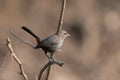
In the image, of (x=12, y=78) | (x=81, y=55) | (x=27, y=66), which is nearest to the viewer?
(x=12, y=78)

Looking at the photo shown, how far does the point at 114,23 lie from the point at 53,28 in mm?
1003

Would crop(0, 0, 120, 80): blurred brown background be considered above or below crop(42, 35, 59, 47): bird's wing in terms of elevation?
below

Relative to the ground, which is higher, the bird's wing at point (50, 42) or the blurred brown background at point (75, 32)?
the bird's wing at point (50, 42)

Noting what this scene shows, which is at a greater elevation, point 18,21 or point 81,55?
point 18,21

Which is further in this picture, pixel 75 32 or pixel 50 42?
pixel 75 32

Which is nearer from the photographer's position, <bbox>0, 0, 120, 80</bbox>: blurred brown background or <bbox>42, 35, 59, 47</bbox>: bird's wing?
<bbox>42, 35, 59, 47</bbox>: bird's wing

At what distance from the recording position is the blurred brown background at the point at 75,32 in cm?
725

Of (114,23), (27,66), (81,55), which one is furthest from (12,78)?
(114,23)

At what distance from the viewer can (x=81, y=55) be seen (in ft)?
25.6

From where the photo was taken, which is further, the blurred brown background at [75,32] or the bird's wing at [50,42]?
the blurred brown background at [75,32]

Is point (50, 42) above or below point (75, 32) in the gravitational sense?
above

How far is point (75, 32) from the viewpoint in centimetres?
766

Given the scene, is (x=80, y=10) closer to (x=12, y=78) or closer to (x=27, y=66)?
(x=27, y=66)

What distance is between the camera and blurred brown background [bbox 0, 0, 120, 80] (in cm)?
725
